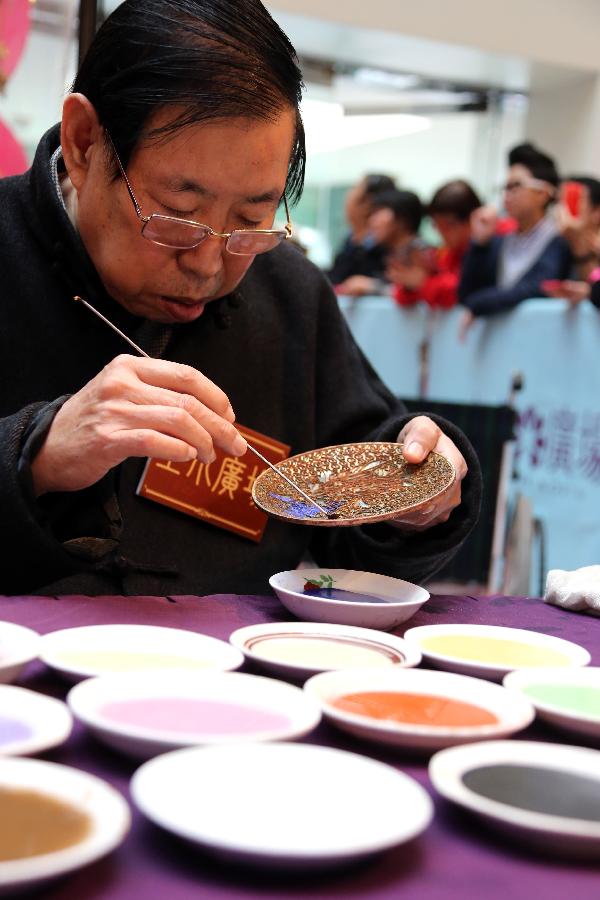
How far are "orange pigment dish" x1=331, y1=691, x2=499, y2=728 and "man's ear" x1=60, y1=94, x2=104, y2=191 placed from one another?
79 cm

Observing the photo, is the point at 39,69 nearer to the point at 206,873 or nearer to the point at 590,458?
the point at 590,458

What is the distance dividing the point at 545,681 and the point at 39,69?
7.13m

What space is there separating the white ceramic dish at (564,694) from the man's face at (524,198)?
3621 millimetres

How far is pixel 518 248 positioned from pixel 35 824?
4.10m

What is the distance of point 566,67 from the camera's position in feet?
22.3

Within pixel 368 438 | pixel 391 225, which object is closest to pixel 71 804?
pixel 368 438

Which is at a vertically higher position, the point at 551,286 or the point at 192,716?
the point at 551,286

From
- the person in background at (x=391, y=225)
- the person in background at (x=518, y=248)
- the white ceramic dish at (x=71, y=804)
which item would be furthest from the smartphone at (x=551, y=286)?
the white ceramic dish at (x=71, y=804)

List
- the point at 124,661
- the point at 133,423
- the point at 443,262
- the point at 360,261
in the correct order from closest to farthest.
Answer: the point at 124,661 → the point at 133,423 → the point at 443,262 → the point at 360,261

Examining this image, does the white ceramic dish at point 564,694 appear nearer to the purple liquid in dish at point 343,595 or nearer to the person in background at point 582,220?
the purple liquid in dish at point 343,595

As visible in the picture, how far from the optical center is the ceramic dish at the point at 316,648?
0.85 metres

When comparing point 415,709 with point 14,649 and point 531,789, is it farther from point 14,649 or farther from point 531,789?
point 14,649

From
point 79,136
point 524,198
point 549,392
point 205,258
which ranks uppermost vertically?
point 524,198

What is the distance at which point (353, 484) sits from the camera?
129cm
